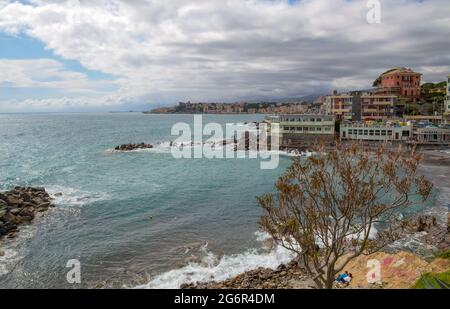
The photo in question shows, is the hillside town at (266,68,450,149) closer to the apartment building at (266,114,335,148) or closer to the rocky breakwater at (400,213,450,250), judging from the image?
the apartment building at (266,114,335,148)

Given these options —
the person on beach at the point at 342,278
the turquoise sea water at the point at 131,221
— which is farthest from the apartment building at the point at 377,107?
the person on beach at the point at 342,278

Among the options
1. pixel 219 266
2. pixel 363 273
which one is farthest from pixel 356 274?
pixel 219 266

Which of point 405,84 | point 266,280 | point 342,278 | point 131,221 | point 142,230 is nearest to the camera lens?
point 342,278

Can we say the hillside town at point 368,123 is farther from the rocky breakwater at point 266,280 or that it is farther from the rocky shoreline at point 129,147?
the rocky breakwater at point 266,280

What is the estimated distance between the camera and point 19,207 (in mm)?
29266

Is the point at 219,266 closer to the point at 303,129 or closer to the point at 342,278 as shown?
the point at 342,278

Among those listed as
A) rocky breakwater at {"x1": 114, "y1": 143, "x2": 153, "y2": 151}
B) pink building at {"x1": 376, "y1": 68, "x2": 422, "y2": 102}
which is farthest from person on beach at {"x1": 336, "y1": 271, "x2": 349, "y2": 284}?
pink building at {"x1": 376, "y1": 68, "x2": 422, "y2": 102}

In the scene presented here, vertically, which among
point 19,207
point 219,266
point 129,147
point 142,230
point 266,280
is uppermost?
point 129,147

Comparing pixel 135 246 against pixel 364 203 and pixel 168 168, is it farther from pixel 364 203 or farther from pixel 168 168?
pixel 168 168

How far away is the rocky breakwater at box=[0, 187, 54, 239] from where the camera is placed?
2510 cm

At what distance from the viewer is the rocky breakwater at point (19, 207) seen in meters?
25.1

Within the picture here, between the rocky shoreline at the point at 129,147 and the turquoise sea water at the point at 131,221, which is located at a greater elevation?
the rocky shoreline at the point at 129,147

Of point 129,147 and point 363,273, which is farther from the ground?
point 129,147
